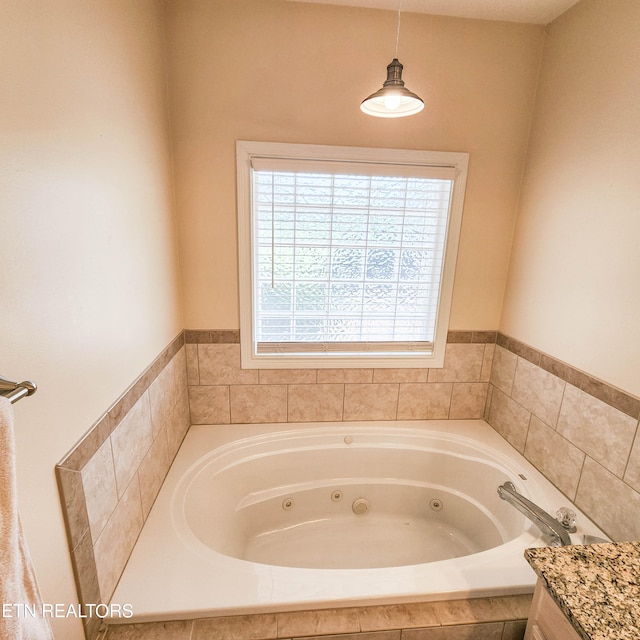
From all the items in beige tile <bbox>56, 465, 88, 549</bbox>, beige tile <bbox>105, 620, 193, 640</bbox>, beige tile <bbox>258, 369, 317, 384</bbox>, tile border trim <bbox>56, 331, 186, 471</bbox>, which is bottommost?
beige tile <bbox>105, 620, 193, 640</bbox>

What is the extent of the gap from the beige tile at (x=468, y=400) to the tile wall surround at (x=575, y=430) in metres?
0.13

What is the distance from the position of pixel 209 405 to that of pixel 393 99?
70.8 inches

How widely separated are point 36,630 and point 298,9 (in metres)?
2.30

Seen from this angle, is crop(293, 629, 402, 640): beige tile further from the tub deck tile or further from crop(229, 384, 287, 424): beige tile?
crop(229, 384, 287, 424): beige tile

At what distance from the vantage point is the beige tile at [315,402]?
2.09 metres

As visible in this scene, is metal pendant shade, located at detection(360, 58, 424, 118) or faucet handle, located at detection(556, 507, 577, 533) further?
faucet handle, located at detection(556, 507, 577, 533)

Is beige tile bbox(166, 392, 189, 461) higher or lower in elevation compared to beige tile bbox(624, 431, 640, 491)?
lower

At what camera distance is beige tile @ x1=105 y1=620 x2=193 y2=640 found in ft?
3.48

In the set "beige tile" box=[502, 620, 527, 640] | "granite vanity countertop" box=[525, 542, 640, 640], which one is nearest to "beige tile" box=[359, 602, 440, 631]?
"beige tile" box=[502, 620, 527, 640]

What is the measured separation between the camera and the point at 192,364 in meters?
2.00

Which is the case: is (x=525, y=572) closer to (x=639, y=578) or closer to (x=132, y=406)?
(x=639, y=578)

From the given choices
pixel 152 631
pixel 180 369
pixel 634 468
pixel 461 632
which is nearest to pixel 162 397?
pixel 180 369

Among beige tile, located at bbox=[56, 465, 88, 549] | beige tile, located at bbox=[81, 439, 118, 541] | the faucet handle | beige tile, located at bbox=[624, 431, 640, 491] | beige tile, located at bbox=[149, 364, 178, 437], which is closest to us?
beige tile, located at bbox=[56, 465, 88, 549]

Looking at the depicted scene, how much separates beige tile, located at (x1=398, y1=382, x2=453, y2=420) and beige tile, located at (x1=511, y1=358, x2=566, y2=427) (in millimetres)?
390
